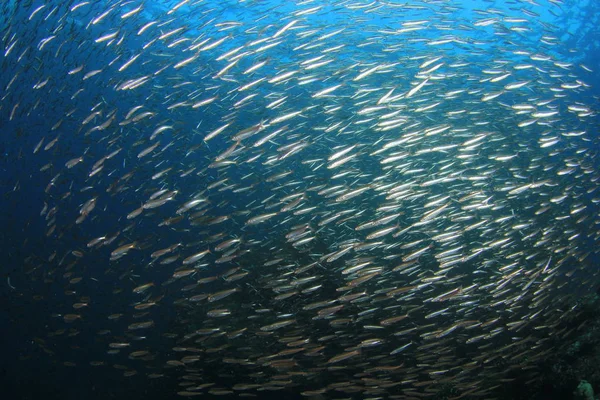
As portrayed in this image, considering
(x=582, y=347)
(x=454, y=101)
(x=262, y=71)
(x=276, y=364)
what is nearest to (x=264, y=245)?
(x=276, y=364)

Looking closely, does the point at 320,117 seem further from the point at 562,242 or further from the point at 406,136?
the point at 562,242

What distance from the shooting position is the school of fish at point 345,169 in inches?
340

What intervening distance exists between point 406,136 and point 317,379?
31.9ft

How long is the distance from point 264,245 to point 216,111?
4.78 meters

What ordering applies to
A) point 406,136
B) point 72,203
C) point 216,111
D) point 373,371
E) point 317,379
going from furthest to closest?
point 72,203
point 317,379
point 216,111
point 373,371
point 406,136

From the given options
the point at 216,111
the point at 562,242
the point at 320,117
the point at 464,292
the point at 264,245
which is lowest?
the point at 562,242

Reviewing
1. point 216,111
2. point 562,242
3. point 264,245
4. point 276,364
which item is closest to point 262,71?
point 216,111

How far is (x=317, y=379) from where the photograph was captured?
512 inches

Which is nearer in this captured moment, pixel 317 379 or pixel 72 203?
pixel 317 379

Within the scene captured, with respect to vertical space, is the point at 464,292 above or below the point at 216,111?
below

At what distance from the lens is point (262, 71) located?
41.9 ft

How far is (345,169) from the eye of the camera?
27.8 feet

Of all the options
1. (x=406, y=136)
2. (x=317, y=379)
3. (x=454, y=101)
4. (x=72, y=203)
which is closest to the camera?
(x=406, y=136)

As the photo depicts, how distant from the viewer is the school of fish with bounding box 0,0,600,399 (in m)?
8.65
